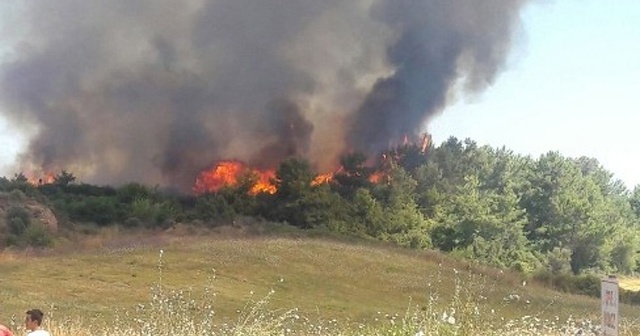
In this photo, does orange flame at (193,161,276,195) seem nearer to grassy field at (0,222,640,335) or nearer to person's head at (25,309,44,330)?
grassy field at (0,222,640,335)

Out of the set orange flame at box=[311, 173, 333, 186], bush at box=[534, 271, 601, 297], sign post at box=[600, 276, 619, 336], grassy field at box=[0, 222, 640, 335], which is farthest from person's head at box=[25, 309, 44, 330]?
orange flame at box=[311, 173, 333, 186]

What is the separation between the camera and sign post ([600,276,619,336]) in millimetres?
5961

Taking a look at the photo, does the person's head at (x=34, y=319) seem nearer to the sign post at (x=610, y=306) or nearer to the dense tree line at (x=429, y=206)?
the sign post at (x=610, y=306)

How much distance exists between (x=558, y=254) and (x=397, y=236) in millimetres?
18789

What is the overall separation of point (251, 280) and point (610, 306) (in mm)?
26838

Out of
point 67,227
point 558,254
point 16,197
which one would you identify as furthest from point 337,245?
point 558,254

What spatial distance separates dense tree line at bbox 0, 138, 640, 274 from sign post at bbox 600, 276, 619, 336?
131ft

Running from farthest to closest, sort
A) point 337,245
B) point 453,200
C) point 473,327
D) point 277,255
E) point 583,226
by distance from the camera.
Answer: point 583,226, point 453,200, point 337,245, point 277,255, point 473,327

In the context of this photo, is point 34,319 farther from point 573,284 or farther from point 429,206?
point 429,206

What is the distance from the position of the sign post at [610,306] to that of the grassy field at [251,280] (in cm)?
1332

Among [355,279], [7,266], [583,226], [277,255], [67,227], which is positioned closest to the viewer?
[7,266]

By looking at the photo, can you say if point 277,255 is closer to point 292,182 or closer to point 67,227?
point 67,227

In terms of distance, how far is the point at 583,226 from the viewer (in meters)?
74.8

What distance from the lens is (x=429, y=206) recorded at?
2781 inches
